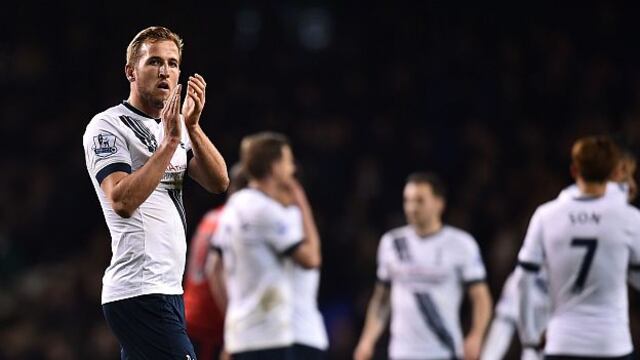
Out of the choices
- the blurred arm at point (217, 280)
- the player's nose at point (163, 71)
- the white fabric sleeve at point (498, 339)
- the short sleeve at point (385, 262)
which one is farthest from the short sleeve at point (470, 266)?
the player's nose at point (163, 71)

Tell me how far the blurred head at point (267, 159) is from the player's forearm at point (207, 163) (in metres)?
2.52

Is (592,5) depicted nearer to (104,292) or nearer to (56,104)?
(56,104)

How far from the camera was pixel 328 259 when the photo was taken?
11820mm

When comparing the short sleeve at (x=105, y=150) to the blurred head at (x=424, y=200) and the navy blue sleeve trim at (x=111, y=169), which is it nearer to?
the navy blue sleeve trim at (x=111, y=169)

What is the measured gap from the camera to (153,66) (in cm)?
459

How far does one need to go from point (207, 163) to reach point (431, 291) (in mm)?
3708

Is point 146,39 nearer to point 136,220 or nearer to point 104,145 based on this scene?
point 104,145

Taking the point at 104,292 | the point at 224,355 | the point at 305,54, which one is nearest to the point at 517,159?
the point at 305,54

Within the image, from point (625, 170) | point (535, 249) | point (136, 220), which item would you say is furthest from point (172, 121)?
point (625, 170)

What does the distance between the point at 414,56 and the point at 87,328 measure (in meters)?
4.89

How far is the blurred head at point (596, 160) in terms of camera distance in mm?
5945

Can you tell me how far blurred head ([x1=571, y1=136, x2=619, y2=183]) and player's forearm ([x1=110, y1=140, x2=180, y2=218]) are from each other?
2462mm

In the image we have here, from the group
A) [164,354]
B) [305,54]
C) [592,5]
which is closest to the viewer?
[164,354]

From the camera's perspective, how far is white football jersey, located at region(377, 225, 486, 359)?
8047 mm
